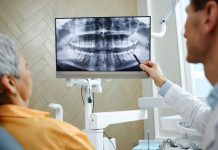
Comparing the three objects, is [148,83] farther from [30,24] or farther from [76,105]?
[30,24]

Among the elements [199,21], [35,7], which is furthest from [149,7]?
[199,21]

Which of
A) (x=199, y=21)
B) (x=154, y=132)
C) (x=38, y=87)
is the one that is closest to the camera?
(x=199, y=21)

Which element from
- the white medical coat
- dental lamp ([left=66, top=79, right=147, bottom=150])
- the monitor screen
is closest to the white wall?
dental lamp ([left=66, top=79, right=147, bottom=150])

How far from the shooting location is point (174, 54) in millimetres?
3035

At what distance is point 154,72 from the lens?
1.59m

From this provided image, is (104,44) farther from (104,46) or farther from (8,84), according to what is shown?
(8,84)

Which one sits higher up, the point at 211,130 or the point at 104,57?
the point at 104,57

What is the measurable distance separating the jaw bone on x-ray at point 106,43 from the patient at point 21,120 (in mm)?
817

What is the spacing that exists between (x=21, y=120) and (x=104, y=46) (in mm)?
986

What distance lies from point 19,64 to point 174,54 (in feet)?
7.62

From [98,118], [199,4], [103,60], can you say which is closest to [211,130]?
[199,4]

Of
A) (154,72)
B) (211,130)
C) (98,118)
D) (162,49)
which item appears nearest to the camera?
(211,130)

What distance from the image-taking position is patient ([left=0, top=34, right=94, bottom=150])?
2.92ft

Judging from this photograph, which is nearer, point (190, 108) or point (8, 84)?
point (8, 84)
